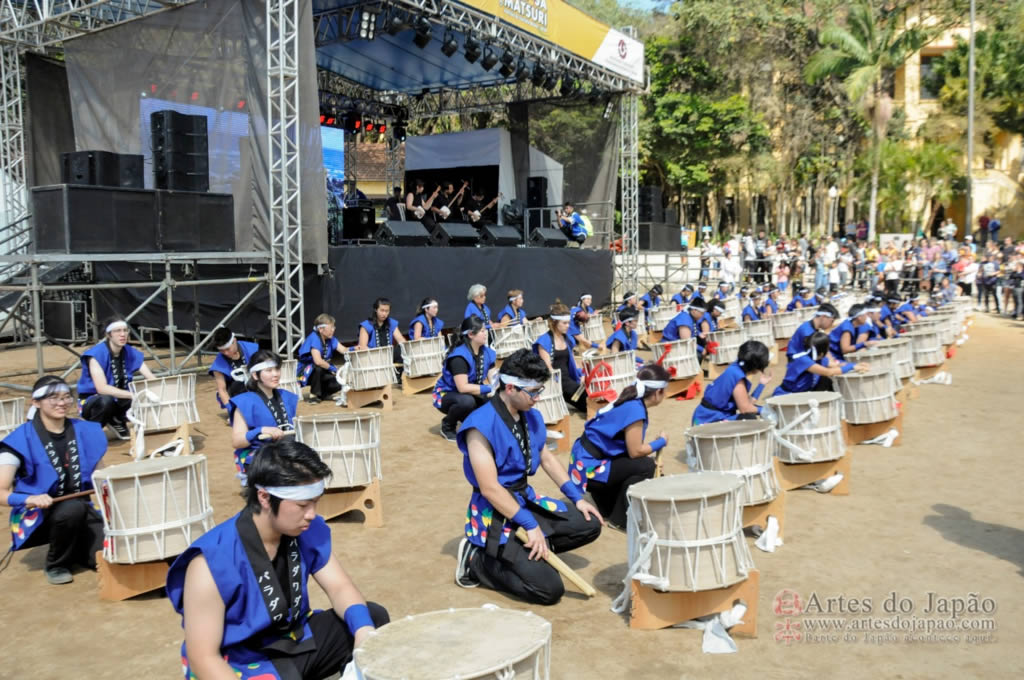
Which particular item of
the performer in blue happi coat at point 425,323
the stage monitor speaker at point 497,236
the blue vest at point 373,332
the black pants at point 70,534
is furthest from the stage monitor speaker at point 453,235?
the black pants at point 70,534

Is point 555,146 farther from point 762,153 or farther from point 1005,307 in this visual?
point 762,153

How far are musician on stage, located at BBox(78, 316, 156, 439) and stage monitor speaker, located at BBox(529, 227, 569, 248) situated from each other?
11766 millimetres

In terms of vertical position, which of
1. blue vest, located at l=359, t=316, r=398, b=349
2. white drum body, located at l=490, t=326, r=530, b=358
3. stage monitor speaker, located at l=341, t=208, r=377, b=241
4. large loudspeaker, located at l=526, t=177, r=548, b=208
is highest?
large loudspeaker, located at l=526, t=177, r=548, b=208

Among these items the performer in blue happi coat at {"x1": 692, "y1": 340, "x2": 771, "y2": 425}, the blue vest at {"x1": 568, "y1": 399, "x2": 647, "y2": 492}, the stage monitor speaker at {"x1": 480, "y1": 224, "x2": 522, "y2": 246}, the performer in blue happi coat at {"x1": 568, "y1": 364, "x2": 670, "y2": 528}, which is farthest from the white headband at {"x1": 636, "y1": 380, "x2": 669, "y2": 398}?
the stage monitor speaker at {"x1": 480, "y1": 224, "x2": 522, "y2": 246}

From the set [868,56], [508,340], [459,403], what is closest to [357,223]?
[508,340]

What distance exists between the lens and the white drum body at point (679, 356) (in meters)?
11.3

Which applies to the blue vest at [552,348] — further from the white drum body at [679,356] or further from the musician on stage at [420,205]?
the musician on stage at [420,205]

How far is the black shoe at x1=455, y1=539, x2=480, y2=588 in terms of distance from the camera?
514cm

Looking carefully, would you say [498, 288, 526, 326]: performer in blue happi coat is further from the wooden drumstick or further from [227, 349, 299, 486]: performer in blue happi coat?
the wooden drumstick

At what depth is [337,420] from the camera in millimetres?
6387

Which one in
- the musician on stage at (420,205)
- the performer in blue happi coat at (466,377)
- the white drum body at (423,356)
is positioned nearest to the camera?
the performer in blue happi coat at (466,377)

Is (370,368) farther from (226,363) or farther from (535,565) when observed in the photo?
(535,565)

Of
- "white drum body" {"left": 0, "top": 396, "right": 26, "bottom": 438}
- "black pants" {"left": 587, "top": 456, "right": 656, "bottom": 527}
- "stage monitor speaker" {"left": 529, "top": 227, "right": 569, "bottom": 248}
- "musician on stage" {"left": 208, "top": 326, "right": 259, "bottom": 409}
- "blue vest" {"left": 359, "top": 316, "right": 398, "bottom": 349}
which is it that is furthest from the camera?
"stage monitor speaker" {"left": 529, "top": 227, "right": 569, "bottom": 248}

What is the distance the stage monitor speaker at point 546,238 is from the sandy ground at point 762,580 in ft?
36.6
